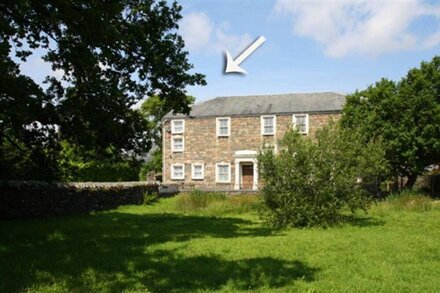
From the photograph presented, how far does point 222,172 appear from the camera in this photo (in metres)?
41.3

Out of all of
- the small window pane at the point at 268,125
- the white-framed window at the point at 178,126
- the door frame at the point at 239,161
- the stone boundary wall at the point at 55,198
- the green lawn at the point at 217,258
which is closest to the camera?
the green lawn at the point at 217,258

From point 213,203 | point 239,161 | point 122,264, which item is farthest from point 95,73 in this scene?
point 239,161

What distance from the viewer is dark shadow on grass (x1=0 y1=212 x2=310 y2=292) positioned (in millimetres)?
7570

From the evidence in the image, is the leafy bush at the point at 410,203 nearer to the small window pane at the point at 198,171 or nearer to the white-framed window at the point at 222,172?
the white-framed window at the point at 222,172

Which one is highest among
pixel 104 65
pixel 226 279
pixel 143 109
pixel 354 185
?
pixel 143 109

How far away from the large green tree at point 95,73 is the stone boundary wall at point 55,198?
10.00 ft

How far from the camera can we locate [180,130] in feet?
140

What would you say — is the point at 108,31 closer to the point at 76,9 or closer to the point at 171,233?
the point at 76,9

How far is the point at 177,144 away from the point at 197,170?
121 inches

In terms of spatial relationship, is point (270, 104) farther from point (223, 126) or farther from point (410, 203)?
point (410, 203)

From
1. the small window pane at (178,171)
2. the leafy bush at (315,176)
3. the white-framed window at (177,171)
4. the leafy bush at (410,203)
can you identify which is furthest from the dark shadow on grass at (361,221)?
the small window pane at (178,171)

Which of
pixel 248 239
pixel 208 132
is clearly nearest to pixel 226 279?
pixel 248 239

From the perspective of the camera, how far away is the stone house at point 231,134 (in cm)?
3969

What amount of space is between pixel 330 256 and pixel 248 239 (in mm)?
2928
